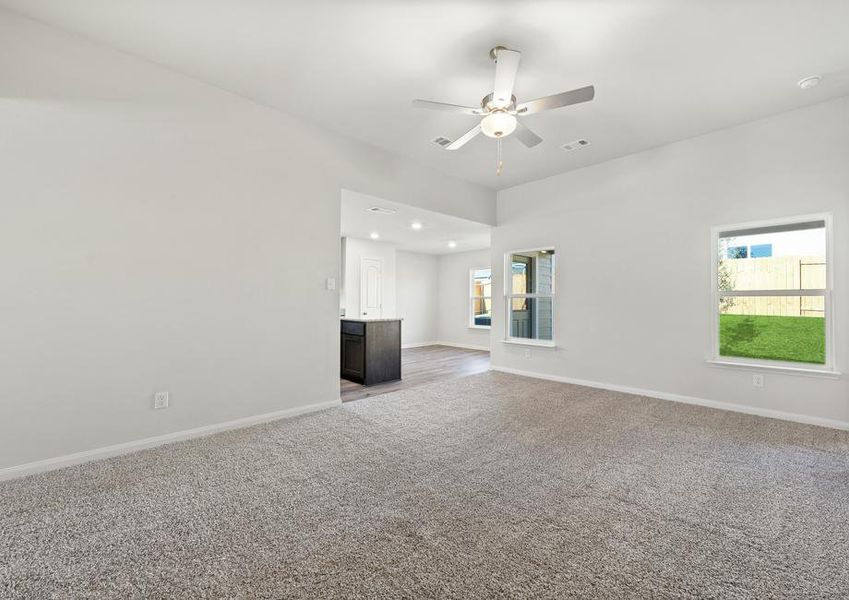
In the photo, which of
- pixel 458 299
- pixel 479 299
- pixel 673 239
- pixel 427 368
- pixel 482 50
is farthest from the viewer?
pixel 458 299

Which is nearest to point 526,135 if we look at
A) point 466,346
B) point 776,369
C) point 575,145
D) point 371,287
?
point 575,145

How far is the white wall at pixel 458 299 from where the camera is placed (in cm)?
902

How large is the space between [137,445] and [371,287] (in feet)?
18.7

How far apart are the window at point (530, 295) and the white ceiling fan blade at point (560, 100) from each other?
2979 mm

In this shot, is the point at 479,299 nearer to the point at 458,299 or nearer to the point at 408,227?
the point at 458,299

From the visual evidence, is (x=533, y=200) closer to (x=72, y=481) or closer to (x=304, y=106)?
(x=304, y=106)

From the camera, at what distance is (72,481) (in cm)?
226

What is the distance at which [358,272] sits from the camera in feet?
26.1

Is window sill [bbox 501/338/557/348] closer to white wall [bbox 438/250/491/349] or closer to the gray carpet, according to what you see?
the gray carpet

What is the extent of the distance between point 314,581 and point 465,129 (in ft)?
12.7

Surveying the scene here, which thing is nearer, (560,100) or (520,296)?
(560,100)

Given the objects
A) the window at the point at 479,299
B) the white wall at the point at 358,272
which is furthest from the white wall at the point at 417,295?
the window at the point at 479,299

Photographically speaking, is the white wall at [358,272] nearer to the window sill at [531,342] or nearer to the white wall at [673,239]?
the window sill at [531,342]

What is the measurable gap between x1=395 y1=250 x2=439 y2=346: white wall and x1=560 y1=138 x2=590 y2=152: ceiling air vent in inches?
211
